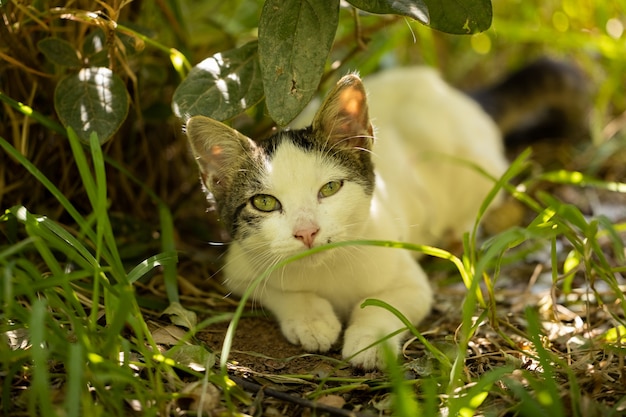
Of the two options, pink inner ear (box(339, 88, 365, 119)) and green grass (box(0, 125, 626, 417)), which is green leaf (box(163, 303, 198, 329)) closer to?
green grass (box(0, 125, 626, 417))

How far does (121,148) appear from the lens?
8.06ft

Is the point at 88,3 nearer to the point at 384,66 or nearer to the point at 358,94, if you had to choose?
the point at 358,94

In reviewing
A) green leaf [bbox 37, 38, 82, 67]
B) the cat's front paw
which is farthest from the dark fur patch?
green leaf [bbox 37, 38, 82, 67]

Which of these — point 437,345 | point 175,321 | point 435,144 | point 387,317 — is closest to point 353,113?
point 387,317

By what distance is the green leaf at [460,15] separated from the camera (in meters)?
1.75

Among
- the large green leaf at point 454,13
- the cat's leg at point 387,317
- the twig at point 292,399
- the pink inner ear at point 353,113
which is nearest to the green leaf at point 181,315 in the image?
the twig at point 292,399

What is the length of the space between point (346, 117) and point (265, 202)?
396 millimetres

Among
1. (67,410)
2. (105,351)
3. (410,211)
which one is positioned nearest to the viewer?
(67,410)

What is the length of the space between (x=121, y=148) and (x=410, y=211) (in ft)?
4.07

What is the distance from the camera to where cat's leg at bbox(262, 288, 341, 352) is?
1.92 meters

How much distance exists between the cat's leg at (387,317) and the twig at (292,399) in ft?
0.57

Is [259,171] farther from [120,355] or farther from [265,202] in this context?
[120,355]

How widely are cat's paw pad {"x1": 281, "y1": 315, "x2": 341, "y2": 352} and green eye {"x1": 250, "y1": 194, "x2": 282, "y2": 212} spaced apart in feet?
1.26

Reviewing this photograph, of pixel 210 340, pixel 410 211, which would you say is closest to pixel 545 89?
pixel 410 211
